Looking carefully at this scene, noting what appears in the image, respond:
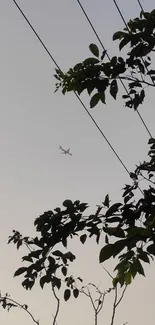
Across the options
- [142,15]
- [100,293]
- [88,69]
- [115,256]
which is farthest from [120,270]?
[100,293]

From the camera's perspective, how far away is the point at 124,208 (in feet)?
5.46

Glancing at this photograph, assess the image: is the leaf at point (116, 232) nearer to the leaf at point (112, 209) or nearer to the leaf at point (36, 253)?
the leaf at point (112, 209)

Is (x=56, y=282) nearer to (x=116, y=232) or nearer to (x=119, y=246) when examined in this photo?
(x=116, y=232)

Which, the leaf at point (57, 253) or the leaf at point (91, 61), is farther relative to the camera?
the leaf at point (91, 61)

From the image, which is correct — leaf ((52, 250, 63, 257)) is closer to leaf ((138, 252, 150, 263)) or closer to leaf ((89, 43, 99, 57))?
leaf ((138, 252, 150, 263))

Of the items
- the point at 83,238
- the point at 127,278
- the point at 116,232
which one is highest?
the point at 83,238

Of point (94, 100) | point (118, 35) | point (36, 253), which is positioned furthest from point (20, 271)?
point (118, 35)

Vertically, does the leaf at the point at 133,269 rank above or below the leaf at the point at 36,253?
below

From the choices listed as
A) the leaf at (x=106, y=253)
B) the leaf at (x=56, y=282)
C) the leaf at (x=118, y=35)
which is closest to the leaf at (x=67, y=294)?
the leaf at (x=56, y=282)

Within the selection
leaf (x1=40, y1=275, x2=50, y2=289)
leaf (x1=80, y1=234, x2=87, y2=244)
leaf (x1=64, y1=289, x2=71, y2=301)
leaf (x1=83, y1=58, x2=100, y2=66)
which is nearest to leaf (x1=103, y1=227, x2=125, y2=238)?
leaf (x1=80, y1=234, x2=87, y2=244)

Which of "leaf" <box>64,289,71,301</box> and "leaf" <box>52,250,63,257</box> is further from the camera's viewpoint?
"leaf" <box>64,289,71,301</box>

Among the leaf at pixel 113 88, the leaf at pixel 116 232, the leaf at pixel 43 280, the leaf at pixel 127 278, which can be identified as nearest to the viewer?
the leaf at pixel 127 278

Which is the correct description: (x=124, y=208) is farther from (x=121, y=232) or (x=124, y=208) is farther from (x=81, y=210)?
(x=121, y=232)

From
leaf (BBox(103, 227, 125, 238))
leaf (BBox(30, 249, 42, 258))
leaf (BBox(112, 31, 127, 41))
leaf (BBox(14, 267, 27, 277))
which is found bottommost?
leaf (BBox(103, 227, 125, 238))
